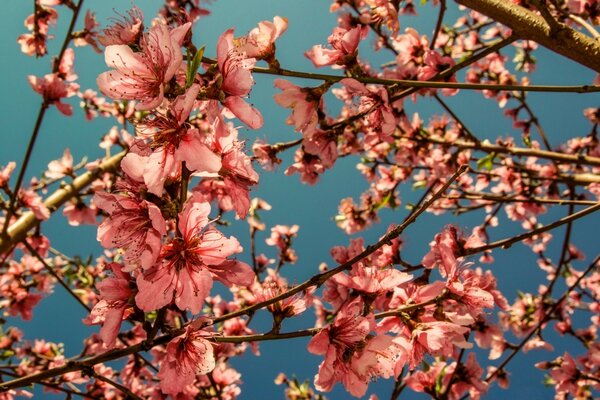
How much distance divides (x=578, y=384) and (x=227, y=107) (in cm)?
488

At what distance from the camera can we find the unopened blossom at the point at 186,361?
1.58 meters

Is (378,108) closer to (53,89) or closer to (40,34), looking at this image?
(53,89)

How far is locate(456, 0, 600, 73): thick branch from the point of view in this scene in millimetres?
2066

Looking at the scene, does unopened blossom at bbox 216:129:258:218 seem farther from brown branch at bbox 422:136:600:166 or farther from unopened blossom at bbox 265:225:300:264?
unopened blossom at bbox 265:225:300:264

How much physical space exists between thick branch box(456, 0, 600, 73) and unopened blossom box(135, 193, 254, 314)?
1755mm

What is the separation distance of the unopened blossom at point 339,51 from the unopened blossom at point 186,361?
1498 mm

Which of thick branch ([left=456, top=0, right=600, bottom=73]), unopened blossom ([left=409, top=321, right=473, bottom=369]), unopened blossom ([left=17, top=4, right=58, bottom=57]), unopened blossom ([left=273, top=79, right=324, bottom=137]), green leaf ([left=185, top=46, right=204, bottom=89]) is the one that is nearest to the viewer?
green leaf ([left=185, top=46, right=204, bottom=89])

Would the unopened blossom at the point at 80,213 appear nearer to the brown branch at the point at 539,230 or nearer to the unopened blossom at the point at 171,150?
the unopened blossom at the point at 171,150

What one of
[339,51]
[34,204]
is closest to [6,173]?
[34,204]

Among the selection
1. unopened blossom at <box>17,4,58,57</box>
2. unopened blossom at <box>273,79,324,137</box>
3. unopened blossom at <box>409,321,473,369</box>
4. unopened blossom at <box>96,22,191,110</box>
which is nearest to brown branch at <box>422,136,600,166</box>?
unopened blossom at <box>273,79,324,137</box>

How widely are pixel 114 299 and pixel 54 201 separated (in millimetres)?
3030

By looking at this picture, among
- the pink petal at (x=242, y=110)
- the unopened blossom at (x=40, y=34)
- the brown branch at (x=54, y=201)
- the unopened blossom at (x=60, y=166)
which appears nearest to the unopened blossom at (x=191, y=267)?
the pink petal at (x=242, y=110)

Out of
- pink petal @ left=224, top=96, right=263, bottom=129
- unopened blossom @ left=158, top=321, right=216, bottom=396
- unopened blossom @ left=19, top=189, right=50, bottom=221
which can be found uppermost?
unopened blossom @ left=19, top=189, right=50, bottom=221

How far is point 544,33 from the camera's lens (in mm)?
2135
